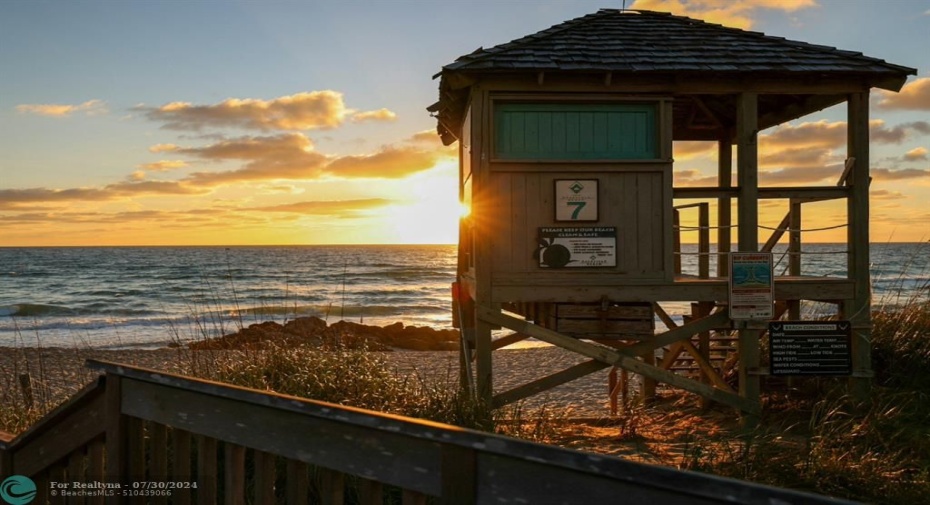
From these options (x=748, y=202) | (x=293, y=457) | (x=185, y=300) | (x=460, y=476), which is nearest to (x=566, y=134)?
(x=748, y=202)

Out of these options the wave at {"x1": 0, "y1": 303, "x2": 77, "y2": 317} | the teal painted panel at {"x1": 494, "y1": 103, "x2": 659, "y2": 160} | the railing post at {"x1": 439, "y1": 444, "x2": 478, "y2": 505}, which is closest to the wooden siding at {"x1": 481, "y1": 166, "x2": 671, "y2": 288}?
the teal painted panel at {"x1": 494, "y1": 103, "x2": 659, "y2": 160}

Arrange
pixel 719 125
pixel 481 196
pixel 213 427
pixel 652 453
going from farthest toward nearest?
pixel 719 125, pixel 481 196, pixel 652 453, pixel 213 427

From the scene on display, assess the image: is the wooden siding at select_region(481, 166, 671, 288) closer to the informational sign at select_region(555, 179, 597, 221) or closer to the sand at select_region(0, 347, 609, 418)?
the informational sign at select_region(555, 179, 597, 221)

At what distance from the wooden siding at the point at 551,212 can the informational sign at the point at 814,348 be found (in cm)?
207

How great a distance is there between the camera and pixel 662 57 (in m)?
9.27

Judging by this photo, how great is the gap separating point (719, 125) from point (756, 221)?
3.90 m

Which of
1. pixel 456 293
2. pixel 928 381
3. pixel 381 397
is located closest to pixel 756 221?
pixel 928 381

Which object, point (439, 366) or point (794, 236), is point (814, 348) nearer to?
point (794, 236)

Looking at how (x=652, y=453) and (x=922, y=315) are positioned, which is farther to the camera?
(x=922, y=315)

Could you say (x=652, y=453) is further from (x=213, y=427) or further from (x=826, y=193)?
(x=213, y=427)

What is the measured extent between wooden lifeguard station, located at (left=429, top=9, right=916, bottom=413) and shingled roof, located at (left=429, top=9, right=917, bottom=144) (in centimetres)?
3

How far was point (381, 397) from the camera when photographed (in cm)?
779

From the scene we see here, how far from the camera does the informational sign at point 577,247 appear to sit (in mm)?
9070

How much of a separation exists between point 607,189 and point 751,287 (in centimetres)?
228
